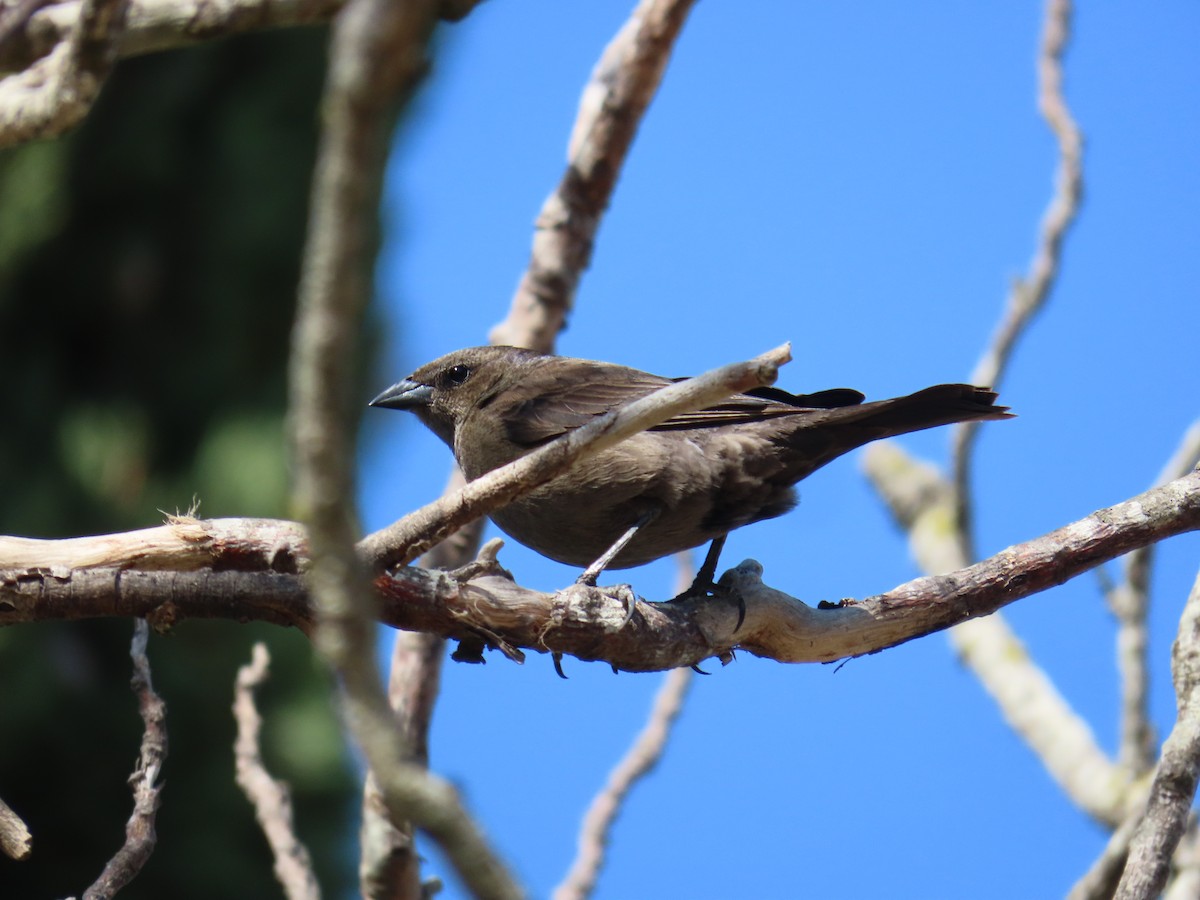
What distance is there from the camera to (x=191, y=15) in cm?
328

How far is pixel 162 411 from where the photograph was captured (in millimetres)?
8781

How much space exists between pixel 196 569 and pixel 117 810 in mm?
5615

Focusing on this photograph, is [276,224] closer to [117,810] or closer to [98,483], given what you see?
[98,483]

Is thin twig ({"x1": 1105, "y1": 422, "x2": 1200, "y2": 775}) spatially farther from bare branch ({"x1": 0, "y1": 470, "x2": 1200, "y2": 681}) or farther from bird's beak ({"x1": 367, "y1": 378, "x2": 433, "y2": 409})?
bird's beak ({"x1": 367, "y1": 378, "x2": 433, "y2": 409})

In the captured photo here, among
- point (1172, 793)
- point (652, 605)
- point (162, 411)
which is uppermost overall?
point (162, 411)

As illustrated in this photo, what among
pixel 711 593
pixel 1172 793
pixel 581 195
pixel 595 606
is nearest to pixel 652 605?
pixel 711 593

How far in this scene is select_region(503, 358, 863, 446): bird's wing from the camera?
14.6ft

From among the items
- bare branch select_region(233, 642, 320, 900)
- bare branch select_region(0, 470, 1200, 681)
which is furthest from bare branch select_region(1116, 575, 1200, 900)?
bare branch select_region(233, 642, 320, 900)

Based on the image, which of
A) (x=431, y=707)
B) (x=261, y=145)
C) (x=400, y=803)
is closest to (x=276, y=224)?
(x=261, y=145)

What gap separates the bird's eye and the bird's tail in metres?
1.53

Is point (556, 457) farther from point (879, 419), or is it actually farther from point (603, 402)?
point (603, 402)

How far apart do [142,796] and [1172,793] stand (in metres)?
2.39

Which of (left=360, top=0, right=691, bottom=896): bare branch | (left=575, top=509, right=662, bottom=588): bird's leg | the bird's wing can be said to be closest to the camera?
(left=575, top=509, right=662, bottom=588): bird's leg

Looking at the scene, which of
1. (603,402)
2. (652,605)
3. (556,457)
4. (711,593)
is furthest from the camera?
(603,402)
